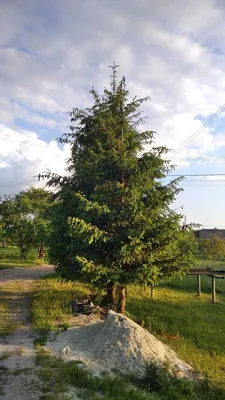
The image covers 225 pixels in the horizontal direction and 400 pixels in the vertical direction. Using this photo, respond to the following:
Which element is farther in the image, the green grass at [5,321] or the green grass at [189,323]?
the green grass at [5,321]

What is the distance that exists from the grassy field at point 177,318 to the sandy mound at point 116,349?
0.80m

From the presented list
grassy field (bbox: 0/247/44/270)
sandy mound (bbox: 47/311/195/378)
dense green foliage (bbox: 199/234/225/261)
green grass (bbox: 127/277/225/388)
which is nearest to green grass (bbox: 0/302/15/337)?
sandy mound (bbox: 47/311/195/378)

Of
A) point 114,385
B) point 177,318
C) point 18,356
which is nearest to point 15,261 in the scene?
point 177,318

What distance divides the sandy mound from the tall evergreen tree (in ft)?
6.09

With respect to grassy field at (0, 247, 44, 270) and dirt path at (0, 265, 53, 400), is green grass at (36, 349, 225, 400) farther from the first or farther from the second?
grassy field at (0, 247, 44, 270)

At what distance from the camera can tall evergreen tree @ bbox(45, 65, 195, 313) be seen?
10.1 m

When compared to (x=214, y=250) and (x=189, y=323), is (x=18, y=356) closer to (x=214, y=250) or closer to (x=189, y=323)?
(x=189, y=323)

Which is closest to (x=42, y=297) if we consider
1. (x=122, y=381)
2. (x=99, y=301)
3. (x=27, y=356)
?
(x=99, y=301)

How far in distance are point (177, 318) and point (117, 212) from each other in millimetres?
5600

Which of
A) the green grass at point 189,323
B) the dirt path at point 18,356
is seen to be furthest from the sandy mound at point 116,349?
the green grass at point 189,323

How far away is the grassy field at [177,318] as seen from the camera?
27.7 feet

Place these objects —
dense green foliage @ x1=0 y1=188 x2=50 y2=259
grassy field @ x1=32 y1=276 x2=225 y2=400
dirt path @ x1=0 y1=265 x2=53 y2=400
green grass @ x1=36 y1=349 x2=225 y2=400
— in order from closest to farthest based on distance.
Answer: dirt path @ x1=0 y1=265 x2=53 y2=400 < green grass @ x1=36 y1=349 x2=225 y2=400 < grassy field @ x1=32 y1=276 x2=225 y2=400 < dense green foliage @ x1=0 y1=188 x2=50 y2=259

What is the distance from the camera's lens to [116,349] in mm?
7391

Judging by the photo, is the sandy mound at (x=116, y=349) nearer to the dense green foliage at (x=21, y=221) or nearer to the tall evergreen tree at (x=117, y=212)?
the tall evergreen tree at (x=117, y=212)
